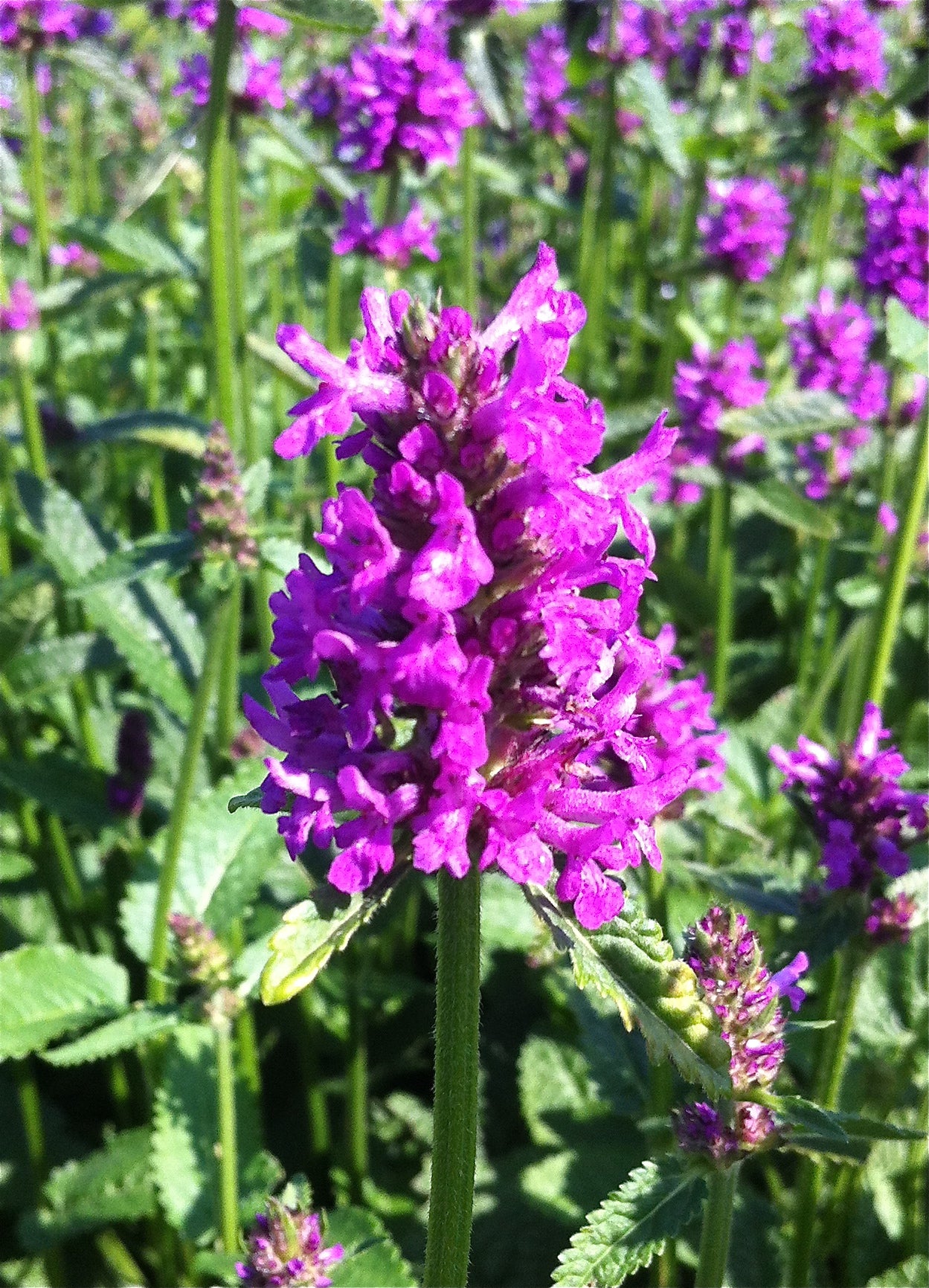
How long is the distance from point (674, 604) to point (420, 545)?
125 inches

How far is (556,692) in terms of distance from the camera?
53.0 inches

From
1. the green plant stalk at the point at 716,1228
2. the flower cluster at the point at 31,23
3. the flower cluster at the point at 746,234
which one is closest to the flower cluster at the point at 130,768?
the green plant stalk at the point at 716,1228

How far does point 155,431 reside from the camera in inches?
137

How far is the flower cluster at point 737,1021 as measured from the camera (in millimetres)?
1621

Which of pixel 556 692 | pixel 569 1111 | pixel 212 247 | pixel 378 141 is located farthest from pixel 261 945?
pixel 378 141

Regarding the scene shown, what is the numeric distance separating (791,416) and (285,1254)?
7.87 ft

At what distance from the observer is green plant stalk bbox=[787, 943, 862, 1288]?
233 cm

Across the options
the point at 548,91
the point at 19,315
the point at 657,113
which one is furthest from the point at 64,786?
the point at 548,91

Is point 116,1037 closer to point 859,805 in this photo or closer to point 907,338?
point 859,805

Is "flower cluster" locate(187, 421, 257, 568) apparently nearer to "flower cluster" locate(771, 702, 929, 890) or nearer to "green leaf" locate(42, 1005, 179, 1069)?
"green leaf" locate(42, 1005, 179, 1069)

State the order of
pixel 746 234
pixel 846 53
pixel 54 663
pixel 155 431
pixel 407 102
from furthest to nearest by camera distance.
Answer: pixel 846 53
pixel 746 234
pixel 407 102
pixel 155 431
pixel 54 663

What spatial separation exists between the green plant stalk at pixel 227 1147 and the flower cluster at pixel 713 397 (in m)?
2.56

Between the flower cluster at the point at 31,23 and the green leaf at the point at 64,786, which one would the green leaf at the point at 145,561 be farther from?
the flower cluster at the point at 31,23

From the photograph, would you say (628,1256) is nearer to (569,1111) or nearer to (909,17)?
(569,1111)
